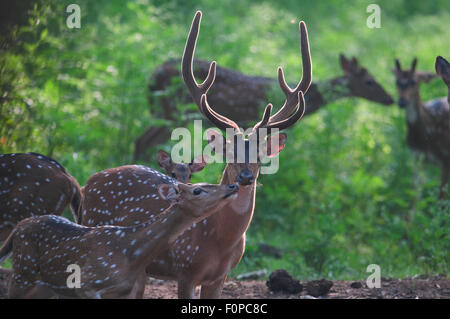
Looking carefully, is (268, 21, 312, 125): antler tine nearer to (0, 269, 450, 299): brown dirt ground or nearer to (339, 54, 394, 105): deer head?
(0, 269, 450, 299): brown dirt ground

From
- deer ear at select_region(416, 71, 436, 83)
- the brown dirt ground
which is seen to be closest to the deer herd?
the brown dirt ground

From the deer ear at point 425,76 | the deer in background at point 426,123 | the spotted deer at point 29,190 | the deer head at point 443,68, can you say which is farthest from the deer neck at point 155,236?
the deer ear at point 425,76

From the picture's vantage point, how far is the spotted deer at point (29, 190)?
5.77 metres

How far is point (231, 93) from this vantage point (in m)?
10.5

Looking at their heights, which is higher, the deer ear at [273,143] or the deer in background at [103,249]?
the deer ear at [273,143]

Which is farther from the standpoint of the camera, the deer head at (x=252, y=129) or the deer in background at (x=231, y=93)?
the deer in background at (x=231, y=93)

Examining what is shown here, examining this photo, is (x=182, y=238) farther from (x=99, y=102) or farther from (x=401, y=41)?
(x=401, y=41)

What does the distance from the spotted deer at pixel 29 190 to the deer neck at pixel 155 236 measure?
1.47 meters

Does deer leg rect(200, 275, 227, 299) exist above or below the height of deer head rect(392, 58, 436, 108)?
below

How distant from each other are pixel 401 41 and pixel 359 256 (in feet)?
34.9

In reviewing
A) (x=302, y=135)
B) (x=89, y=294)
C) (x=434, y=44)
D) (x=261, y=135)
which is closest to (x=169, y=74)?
(x=302, y=135)

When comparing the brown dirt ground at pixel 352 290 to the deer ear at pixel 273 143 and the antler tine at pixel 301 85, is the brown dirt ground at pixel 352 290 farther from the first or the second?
the antler tine at pixel 301 85

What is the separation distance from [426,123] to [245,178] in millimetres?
6555

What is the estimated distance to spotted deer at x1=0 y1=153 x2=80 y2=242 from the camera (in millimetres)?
5773
